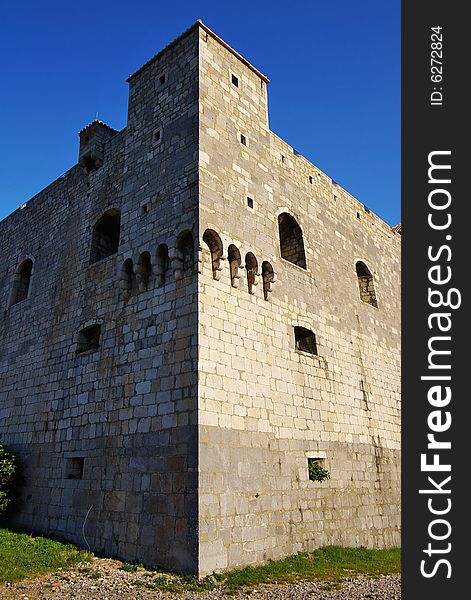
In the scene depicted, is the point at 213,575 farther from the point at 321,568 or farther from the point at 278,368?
the point at 278,368

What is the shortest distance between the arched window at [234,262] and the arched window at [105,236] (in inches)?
154

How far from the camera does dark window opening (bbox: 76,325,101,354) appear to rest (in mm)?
11812

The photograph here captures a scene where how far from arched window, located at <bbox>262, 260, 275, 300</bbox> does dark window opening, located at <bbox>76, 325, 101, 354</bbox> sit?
4.11 meters

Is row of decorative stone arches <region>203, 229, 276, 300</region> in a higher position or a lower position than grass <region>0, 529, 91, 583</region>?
higher

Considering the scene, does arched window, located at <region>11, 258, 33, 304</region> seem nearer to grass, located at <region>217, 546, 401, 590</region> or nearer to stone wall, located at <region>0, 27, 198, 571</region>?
stone wall, located at <region>0, 27, 198, 571</region>

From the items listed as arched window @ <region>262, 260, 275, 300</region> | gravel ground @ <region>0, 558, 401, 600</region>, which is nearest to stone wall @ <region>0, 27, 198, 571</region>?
gravel ground @ <region>0, 558, 401, 600</region>

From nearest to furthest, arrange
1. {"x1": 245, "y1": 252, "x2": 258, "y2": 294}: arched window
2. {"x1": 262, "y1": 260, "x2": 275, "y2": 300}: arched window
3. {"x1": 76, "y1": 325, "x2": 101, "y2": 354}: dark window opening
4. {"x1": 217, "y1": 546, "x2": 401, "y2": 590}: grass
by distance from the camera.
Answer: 1. {"x1": 217, "y1": 546, "x2": 401, "y2": 590}: grass
2. {"x1": 245, "y1": 252, "x2": 258, "y2": 294}: arched window
3. {"x1": 262, "y1": 260, "x2": 275, "y2": 300}: arched window
4. {"x1": 76, "y1": 325, "x2": 101, "y2": 354}: dark window opening

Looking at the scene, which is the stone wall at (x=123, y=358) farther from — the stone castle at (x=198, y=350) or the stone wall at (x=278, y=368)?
the stone wall at (x=278, y=368)

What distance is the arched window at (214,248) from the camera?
9.40 meters

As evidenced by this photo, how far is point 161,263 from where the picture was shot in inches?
390

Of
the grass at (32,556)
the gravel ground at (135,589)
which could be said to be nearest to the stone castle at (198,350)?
the grass at (32,556)

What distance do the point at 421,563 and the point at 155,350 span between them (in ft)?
19.0

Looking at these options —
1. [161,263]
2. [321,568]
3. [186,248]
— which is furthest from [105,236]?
[321,568]

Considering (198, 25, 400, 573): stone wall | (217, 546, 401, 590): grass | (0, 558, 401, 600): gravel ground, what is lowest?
(217, 546, 401, 590): grass
